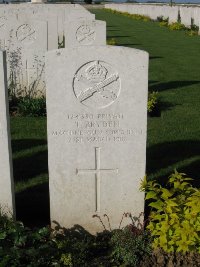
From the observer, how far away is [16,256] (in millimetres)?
3496

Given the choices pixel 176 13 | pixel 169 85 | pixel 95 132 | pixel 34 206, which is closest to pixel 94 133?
pixel 95 132

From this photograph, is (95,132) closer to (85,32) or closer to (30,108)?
(30,108)

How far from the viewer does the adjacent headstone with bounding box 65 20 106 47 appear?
8984 millimetres

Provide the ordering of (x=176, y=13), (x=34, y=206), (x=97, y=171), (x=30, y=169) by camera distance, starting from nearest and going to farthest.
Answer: (x=97, y=171) < (x=34, y=206) < (x=30, y=169) < (x=176, y=13)

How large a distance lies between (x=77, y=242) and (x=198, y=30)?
73.1 ft

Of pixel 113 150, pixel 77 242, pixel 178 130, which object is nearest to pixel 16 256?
pixel 77 242

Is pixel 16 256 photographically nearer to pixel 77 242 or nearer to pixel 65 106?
pixel 77 242

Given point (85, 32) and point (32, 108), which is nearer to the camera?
point (32, 108)

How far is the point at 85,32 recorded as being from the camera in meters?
9.13

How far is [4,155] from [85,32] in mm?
5617

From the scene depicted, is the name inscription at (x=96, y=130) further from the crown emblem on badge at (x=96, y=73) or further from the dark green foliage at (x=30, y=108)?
the dark green foliage at (x=30, y=108)

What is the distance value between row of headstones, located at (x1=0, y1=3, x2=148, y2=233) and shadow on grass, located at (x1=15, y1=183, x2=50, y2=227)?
1.13 ft

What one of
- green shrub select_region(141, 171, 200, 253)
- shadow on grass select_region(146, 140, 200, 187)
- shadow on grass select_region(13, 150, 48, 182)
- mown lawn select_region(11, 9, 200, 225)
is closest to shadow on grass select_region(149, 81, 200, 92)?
mown lawn select_region(11, 9, 200, 225)

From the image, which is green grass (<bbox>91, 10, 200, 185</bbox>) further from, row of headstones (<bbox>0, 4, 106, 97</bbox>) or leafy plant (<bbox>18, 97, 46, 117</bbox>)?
row of headstones (<bbox>0, 4, 106, 97</bbox>)
